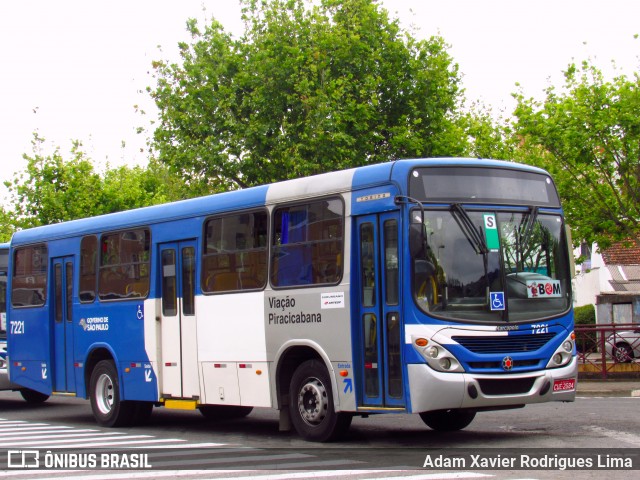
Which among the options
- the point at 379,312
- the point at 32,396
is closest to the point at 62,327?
the point at 32,396

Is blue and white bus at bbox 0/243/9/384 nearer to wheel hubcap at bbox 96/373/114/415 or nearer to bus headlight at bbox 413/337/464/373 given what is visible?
wheel hubcap at bbox 96/373/114/415

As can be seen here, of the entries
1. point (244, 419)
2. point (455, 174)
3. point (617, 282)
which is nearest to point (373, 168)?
point (455, 174)

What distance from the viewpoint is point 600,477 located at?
9.09 m

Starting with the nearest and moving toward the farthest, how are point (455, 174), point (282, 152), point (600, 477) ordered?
1. point (600, 477)
2. point (455, 174)
3. point (282, 152)

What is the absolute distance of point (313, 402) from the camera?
41.1ft

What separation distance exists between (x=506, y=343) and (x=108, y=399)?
7520mm

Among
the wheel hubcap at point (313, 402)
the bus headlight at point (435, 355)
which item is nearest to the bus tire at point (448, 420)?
the wheel hubcap at point (313, 402)

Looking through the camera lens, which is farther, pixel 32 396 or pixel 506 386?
pixel 32 396

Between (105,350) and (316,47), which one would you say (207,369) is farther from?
(316,47)

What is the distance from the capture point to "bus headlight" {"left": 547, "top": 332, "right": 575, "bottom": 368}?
1188 cm

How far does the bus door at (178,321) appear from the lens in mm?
14641

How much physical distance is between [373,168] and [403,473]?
3871mm

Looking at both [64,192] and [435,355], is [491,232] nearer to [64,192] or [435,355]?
[435,355]

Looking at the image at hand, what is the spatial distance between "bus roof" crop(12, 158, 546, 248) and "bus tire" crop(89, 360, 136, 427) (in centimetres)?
230
